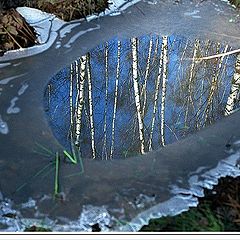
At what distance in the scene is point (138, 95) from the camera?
4582 millimetres

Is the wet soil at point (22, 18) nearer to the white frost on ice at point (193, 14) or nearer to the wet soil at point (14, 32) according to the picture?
the wet soil at point (14, 32)

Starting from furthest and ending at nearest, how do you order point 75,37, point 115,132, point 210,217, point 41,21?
1. point 41,21
2. point 75,37
3. point 115,132
4. point 210,217

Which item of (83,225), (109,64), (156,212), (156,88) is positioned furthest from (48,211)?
(109,64)

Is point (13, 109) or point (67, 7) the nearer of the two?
point (13, 109)

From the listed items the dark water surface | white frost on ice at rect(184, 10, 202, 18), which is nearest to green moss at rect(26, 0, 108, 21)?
the dark water surface

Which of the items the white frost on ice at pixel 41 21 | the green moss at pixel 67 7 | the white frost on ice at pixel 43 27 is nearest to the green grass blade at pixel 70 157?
the white frost on ice at pixel 43 27

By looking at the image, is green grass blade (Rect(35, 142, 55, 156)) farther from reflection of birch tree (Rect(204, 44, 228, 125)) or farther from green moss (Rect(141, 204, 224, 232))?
reflection of birch tree (Rect(204, 44, 228, 125))

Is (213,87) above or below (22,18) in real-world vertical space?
below

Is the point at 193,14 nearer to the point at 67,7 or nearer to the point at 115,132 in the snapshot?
the point at 67,7

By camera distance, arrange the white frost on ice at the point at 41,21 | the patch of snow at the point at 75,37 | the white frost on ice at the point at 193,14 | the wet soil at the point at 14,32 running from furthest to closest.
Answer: the white frost on ice at the point at 193,14 → the white frost on ice at the point at 41,21 → the patch of snow at the point at 75,37 → the wet soil at the point at 14,32

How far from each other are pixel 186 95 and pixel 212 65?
0.76 metres

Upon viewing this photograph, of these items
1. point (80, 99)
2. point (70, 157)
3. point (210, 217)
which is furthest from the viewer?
point (80, 99)

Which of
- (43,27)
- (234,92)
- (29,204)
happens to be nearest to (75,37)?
(43,27)

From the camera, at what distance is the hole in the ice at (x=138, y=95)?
4020 mm
